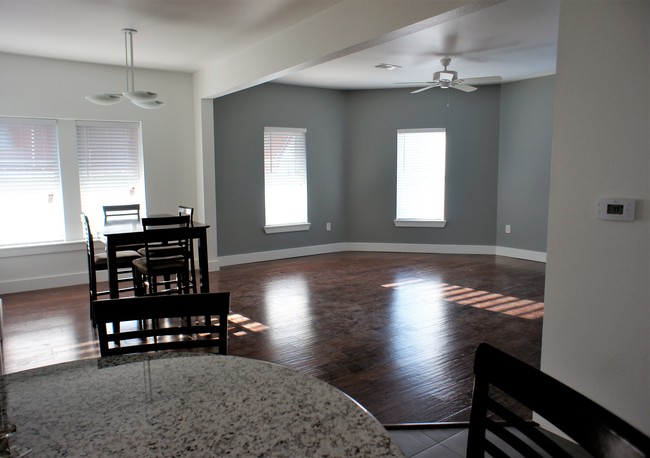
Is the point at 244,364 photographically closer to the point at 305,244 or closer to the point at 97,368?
the point at 97,368

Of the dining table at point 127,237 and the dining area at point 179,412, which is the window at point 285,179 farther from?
the dining area at point 179,412

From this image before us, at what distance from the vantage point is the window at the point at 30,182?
5.16 meters

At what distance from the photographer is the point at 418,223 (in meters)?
7.59

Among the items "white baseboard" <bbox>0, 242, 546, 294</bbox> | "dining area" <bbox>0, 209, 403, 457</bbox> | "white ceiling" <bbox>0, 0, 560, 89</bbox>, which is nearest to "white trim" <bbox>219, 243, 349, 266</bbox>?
"white baseboard" <bbox>0, 242, 546, 294</bbox>

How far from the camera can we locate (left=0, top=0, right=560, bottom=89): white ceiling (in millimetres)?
3674

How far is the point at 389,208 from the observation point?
7691 mm

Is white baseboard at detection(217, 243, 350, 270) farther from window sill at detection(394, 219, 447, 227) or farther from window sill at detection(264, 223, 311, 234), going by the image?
window sill at detection(394, 219, 447, 227)

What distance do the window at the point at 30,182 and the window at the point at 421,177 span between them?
15.9ft

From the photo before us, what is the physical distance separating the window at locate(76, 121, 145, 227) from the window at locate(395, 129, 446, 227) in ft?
12.9

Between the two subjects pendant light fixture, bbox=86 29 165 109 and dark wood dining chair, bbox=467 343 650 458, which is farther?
pendant light fixture, bbox=86 29 165 109

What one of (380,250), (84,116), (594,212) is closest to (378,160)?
(380,250)

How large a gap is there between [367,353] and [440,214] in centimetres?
454

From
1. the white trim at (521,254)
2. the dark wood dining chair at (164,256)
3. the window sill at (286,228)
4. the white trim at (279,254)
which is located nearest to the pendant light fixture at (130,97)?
the dark wood dining chair at (164,256)

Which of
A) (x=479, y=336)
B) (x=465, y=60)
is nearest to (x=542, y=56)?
(x=465, y=60)
